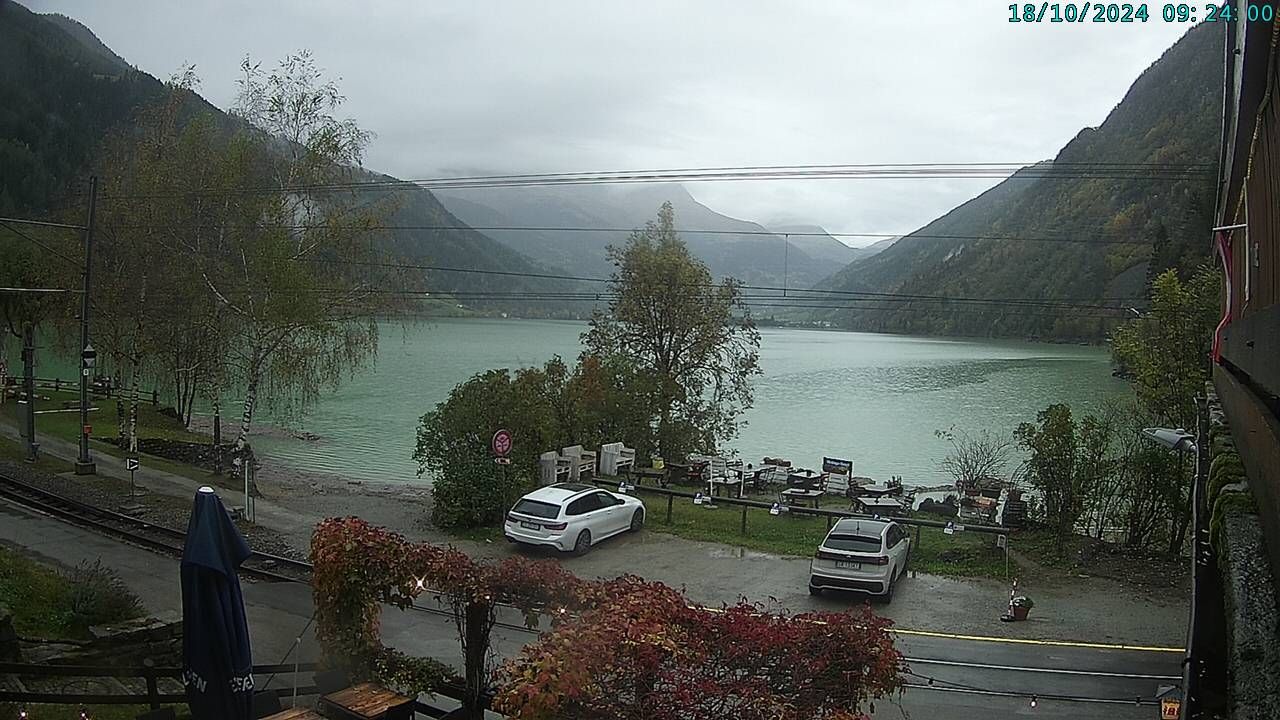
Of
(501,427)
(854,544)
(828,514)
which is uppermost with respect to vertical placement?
(501,427)

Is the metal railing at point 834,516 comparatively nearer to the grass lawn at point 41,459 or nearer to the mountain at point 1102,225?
the mountain at point 1102,225

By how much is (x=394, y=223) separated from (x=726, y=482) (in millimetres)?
9797

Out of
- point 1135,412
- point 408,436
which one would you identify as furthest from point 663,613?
point 408,436

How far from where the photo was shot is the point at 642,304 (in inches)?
970

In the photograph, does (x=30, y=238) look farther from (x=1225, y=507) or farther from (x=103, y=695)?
(x=1225, y=507)

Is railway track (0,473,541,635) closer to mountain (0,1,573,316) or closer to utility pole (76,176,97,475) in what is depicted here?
utility pole (76,176,97,475)

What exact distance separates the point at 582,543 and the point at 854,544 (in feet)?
14.1

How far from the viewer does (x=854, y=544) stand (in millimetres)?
11062

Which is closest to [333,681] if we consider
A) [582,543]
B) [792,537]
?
[582,543]

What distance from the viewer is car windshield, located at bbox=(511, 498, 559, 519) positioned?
1298 cm

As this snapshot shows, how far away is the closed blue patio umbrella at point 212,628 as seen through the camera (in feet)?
16.7

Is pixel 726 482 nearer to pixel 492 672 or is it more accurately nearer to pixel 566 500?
pixel 566 500

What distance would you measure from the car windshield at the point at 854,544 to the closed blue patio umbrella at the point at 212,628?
760cm

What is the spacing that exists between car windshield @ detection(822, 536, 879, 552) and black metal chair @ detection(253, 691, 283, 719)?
726cm
